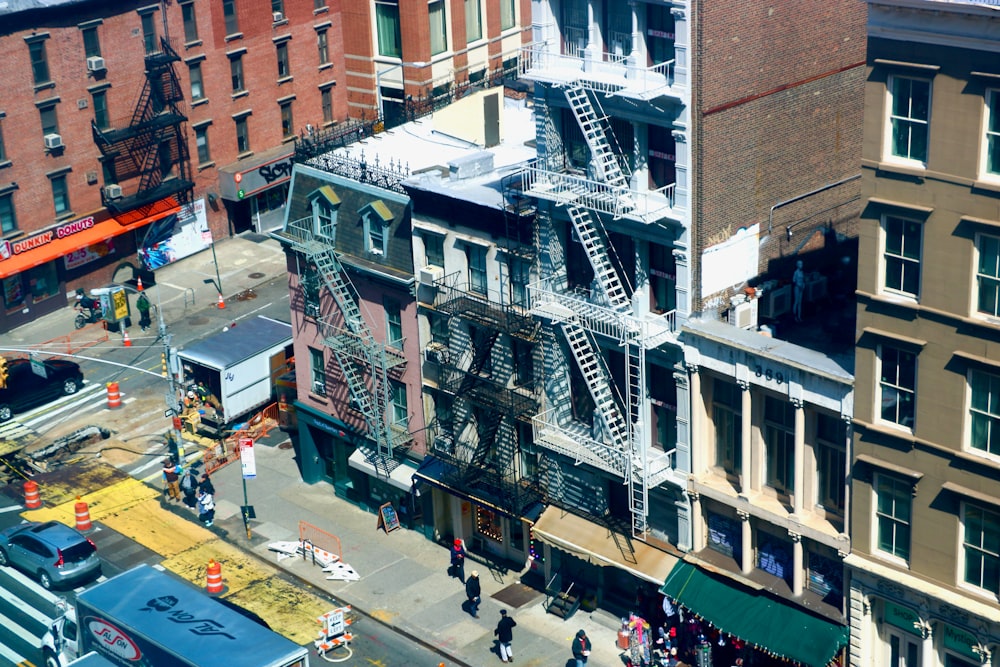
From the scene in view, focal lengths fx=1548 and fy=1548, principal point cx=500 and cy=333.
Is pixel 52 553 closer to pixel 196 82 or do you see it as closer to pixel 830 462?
pixel 830 462

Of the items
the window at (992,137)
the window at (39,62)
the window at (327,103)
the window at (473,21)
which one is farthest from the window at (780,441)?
the window at (327,103)

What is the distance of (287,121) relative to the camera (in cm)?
8938

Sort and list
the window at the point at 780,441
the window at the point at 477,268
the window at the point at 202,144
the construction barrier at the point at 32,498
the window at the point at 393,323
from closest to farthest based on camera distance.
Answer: the window at the point at 780,441
the window at the point at 477,268
the window at the point at 393,323
the construction barrier at the point at 32,498
the window at the point at 202,144

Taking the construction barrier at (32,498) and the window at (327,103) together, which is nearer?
the construction barrier at (32,498)

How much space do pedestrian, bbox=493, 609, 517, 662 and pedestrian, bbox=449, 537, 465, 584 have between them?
4787 millimetres

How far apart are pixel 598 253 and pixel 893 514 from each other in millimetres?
12252

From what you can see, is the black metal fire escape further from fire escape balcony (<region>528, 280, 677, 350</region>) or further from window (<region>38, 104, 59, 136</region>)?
fire escape balcony (<region>528, 280, 677, 350</region>)

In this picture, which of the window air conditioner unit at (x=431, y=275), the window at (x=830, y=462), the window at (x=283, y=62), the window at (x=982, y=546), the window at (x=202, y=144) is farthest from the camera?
the window at (x=283, y=62)

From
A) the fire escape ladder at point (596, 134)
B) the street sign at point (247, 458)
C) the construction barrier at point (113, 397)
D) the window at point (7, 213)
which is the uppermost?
the fire escape ladder at point (596, 134)

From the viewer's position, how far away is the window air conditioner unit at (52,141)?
7750 cm

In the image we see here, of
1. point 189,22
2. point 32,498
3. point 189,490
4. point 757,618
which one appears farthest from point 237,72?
point 757,618

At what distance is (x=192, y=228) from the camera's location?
279 feet

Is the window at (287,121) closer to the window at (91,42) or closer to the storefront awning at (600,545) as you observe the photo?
the window at (91,42)

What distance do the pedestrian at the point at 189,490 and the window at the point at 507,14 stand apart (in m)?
40.1
